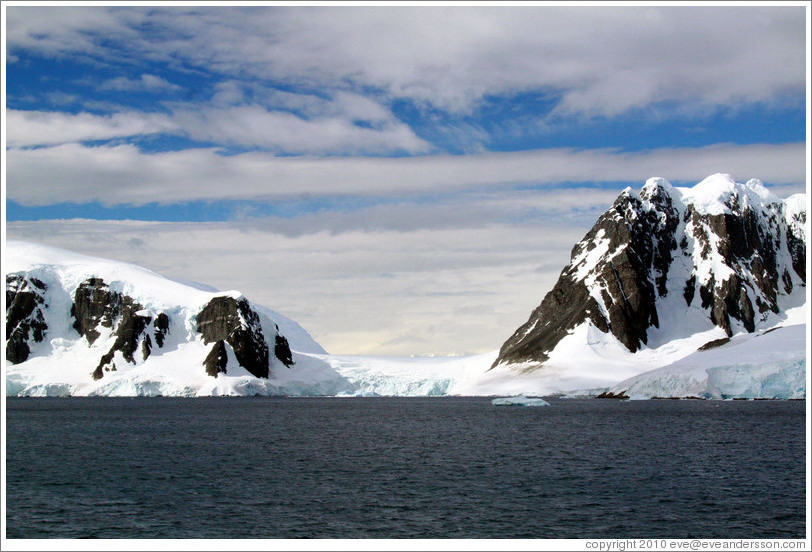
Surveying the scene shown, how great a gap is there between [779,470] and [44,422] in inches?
4180

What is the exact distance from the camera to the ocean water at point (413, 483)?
43438 millimetres

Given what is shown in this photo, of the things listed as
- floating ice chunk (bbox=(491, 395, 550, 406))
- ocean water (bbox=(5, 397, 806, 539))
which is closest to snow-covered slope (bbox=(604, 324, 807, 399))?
floating ice chunk (bbox=(491, 395, 550, 406))

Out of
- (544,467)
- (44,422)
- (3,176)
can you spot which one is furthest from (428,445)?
(44,422)

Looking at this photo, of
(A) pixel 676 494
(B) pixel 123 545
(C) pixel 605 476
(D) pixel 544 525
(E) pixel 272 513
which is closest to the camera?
(B) pixel 123 545

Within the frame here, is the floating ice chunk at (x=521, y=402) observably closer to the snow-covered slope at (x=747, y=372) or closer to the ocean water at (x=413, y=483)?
the snow-covered slope at (x=747, y=372)

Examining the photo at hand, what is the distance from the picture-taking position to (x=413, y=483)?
2269 inches

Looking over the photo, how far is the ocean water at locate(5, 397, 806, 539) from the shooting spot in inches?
1710

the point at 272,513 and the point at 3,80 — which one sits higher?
the point at 3,80

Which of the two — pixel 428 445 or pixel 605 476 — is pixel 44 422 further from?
pixel 605 476

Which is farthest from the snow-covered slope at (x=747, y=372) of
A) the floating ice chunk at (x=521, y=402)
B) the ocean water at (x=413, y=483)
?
the ocean water at (x=413, y=483)

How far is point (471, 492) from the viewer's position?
176 ft

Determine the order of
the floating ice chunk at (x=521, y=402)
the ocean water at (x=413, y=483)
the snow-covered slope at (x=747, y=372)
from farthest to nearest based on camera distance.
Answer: the floating ice chunk at (x=521, y=402)
the snow-covered slope at (x=747, y=372)
the ocean water at (x=413, y=483)

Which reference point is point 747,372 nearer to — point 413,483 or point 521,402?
point 521,402

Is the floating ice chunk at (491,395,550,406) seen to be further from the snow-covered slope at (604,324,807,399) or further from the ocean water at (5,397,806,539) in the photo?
the ocean water at (5,397,806,539)
